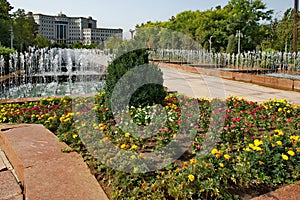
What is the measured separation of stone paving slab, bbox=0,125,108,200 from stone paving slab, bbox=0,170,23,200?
0.25 feet

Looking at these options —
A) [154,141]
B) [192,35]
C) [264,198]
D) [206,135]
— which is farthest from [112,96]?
[192,35]

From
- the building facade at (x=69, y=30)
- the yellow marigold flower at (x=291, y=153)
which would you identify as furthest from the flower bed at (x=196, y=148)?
the building facade at (x=69, y=30)

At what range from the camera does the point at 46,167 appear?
8.63ft

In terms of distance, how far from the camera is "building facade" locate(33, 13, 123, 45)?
106 m

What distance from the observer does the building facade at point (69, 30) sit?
10580cm

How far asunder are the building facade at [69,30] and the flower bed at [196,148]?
103537 millimetres

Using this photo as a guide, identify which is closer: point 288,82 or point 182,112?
point 182,112

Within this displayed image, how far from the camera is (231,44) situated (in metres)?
23.7

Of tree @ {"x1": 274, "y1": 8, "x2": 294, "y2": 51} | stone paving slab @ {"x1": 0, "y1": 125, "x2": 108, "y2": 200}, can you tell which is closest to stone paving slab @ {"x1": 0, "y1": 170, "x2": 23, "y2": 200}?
stone paving slab @ {"x1": 0, "y1": 125, "x2": 108, "y2": 200}

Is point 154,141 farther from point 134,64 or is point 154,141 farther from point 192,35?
point 192,35

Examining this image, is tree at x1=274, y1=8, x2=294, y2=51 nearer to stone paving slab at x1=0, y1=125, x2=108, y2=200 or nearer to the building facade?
stone paving slab at x1=0, y1=125, x2=108, y2=200

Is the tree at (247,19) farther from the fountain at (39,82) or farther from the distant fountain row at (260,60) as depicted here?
the fountain at (39,82)

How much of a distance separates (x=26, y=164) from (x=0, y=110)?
104 inches

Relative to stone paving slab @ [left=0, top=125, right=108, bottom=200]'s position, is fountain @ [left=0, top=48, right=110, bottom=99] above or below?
above
